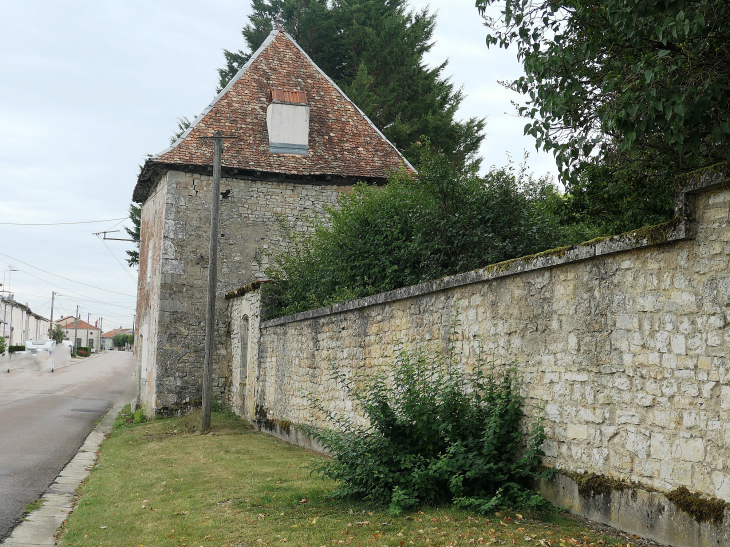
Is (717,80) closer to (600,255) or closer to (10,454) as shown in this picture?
(600,255)

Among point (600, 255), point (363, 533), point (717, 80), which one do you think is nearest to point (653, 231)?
point (600, 255)

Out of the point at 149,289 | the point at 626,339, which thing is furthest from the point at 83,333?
the point at 626,339

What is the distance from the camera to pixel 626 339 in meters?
5.37

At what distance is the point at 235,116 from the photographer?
63.3ft

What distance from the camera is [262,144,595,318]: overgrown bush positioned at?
9.93 meters

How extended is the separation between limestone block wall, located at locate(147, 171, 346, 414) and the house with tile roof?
0.09 feet

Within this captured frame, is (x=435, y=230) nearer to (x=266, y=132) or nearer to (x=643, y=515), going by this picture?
(x=643, y=515)

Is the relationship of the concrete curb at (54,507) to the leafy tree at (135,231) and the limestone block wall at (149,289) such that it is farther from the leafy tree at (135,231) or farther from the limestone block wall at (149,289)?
the leafy tree at (135,231)

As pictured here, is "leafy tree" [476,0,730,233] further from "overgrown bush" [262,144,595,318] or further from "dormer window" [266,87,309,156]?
"dormer window" [266,87,309,156]

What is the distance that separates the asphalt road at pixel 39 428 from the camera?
352 inches

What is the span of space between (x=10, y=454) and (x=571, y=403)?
1001 centimetres

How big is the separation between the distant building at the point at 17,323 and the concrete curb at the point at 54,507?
178ft

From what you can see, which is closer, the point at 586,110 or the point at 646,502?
the point at 646,502

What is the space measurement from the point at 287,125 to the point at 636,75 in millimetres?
14786
